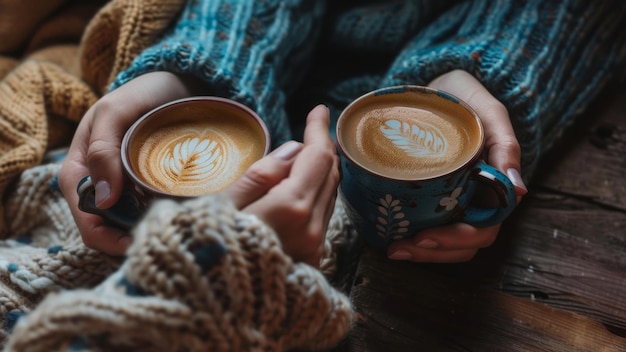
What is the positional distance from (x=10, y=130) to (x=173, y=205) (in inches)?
19.5

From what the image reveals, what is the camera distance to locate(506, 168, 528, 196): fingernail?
643mm

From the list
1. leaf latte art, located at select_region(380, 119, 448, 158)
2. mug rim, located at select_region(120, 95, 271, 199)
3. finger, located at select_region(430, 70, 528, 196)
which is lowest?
finger, located at select_region(430, 70, 528, 196)

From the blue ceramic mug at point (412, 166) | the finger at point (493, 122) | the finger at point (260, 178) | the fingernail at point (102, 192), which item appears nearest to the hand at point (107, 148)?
the fingernail at point (102, 192)

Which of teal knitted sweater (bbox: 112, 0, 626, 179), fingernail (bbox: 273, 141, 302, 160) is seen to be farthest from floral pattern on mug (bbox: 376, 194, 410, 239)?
teal knitted sweater (bbox: 112, 0, 626, 179)

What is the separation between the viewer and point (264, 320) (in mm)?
492

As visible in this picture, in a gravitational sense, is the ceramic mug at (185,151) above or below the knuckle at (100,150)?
below

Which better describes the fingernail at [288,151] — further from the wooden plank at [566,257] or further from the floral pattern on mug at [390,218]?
the wooden plank at [566,257]

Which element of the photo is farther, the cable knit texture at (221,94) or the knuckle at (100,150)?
the knuckle at (100,150)

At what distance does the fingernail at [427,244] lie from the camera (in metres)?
0.67

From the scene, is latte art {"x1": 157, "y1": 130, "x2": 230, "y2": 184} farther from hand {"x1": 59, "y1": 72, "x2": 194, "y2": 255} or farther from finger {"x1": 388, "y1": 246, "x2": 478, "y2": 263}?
finger {"x1": 388, "y1": 246, "x2": 478, "y2": 263}

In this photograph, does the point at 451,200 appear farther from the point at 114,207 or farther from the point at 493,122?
the point at 114,207

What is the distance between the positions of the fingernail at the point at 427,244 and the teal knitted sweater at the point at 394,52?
0.23 meters

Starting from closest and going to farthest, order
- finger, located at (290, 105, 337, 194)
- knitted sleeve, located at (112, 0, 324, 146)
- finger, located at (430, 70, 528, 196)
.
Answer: finger, located at (290, 105, 337, 194), finger, located at (430, 70, 528, 196), knitted sleeve, located at (112, 0, 324, 146)

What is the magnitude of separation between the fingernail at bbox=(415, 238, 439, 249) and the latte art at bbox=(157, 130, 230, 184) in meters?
0.25
